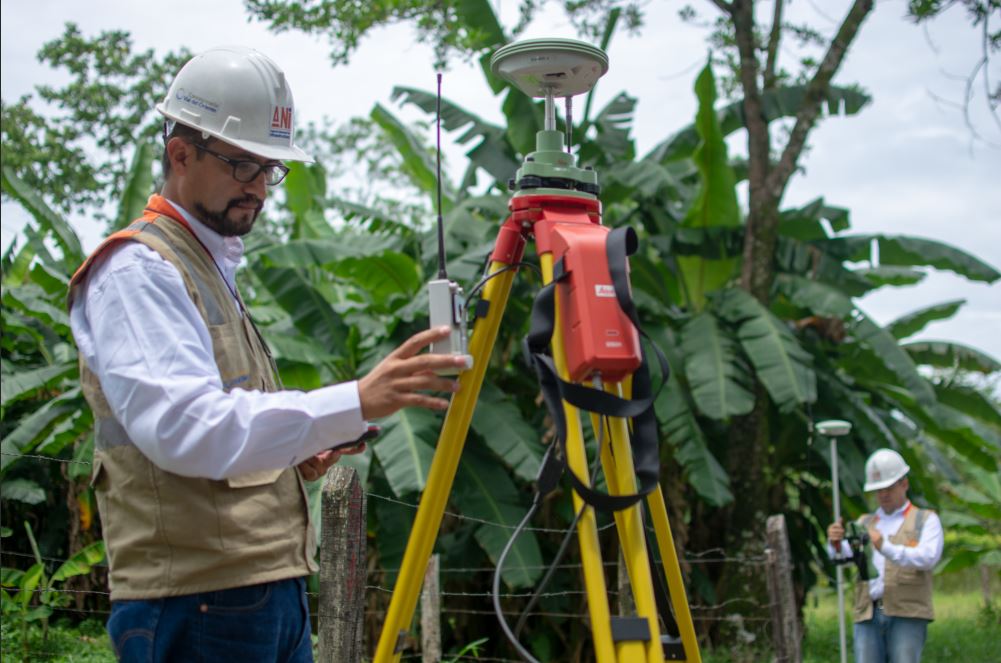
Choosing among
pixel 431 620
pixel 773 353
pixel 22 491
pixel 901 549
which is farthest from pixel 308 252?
pixel 901 549

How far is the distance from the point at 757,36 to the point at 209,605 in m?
8.16

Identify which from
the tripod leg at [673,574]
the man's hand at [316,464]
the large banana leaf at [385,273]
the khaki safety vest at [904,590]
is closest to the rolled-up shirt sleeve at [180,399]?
the man's hand at [316,464]

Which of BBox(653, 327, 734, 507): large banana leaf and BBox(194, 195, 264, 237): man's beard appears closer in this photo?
BBox(194, 195, 264, 237): man's beard

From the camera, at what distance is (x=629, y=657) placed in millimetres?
1806

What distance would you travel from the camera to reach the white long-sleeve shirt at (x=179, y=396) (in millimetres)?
1423

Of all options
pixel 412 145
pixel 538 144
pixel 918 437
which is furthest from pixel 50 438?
pixel 918 437

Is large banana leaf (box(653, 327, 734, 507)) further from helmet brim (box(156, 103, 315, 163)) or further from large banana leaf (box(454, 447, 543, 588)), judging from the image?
helmet brim (box(156, 103, 315, 163))

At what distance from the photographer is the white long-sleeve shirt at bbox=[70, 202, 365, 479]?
4.67ft

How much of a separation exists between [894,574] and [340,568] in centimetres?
341

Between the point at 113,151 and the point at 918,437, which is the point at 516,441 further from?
the point at 113,151

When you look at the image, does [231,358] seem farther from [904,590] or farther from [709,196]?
[709,196]

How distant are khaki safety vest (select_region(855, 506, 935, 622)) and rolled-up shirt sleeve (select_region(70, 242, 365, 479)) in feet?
14.7

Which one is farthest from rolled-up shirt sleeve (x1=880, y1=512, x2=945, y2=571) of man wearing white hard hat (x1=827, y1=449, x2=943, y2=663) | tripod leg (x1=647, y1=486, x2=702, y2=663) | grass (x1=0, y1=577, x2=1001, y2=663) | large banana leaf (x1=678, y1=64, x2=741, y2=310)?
large banana leaf (x1=678, y1=64, x2=741, y2=310)

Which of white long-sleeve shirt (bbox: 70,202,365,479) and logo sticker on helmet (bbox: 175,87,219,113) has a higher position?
logo sticker on helmet (bbox: 175,87,219,113)
